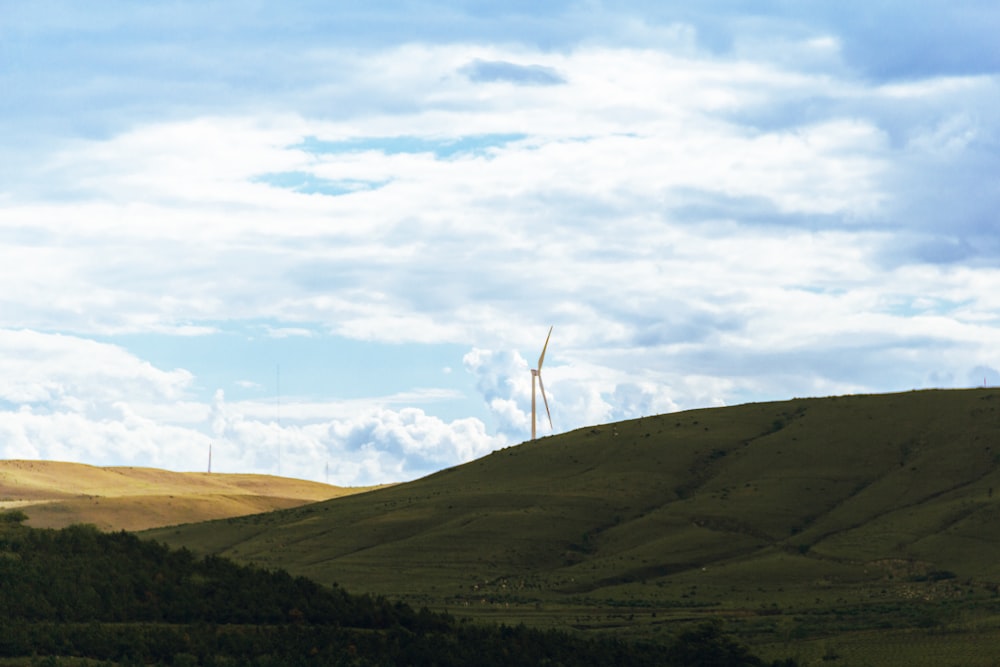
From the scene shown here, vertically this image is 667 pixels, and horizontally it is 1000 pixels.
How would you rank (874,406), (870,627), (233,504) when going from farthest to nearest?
(233,504)
(874,406)
(870,627)

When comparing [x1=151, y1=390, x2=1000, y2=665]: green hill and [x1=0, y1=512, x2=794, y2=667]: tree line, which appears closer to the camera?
[x1=0, y1=512, x2=794, y2=667]: tree line

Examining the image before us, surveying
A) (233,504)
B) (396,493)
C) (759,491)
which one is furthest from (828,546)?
(233,504)

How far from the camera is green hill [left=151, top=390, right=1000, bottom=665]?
7512 centimetres

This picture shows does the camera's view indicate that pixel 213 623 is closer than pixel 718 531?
Yes

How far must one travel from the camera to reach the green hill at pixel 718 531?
75.1 metres

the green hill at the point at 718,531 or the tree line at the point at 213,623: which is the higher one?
the green hill at the point at 718,531

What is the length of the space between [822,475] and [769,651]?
53.7 metres

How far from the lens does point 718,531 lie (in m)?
102

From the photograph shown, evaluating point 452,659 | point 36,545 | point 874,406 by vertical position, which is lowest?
point 452,659

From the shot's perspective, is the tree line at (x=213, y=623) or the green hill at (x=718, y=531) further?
the green hill at (x=718, y=531)

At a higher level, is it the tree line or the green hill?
the green hill

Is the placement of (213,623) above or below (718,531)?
below

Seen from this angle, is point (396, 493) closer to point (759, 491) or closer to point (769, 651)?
point (759, 491)

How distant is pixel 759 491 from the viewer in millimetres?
109812
